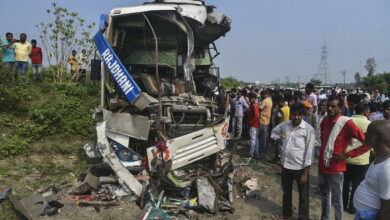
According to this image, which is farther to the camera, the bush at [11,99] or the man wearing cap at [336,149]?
the bush at [11,99]

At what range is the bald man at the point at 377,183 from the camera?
1.86 m

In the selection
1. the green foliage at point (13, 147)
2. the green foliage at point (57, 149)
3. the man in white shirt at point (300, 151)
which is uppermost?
the man in white shirt at point (300, 151)

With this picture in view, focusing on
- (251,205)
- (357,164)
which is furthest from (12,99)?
(357,164)

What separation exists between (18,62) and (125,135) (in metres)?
5.76

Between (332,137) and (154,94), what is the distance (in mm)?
3383

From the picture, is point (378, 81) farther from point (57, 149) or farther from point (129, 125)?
point (57, 149)

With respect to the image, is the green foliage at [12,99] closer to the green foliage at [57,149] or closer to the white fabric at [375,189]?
the green foliage at [57,149]

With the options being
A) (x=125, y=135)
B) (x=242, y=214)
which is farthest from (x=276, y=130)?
(x=125, y=135)

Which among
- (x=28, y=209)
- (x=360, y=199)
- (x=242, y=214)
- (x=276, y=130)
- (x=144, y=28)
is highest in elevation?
(x=144, y=28)

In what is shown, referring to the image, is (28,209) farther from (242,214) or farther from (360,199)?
Result: (360,199)

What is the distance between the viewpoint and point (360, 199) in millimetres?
2096

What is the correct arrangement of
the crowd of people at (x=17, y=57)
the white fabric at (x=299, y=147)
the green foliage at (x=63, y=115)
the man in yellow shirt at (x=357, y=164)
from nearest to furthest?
the white fabric at (x=299, y=147) → the man in yellow shirt at (x=357, y=164) → the green foliage at (x=63, y=115) → the crowd of people at (x=17, y=57)

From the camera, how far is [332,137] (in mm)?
3445

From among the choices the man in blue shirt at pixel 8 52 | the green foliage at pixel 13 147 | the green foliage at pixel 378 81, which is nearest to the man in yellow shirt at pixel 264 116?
the green foliage at pixel 13 147
